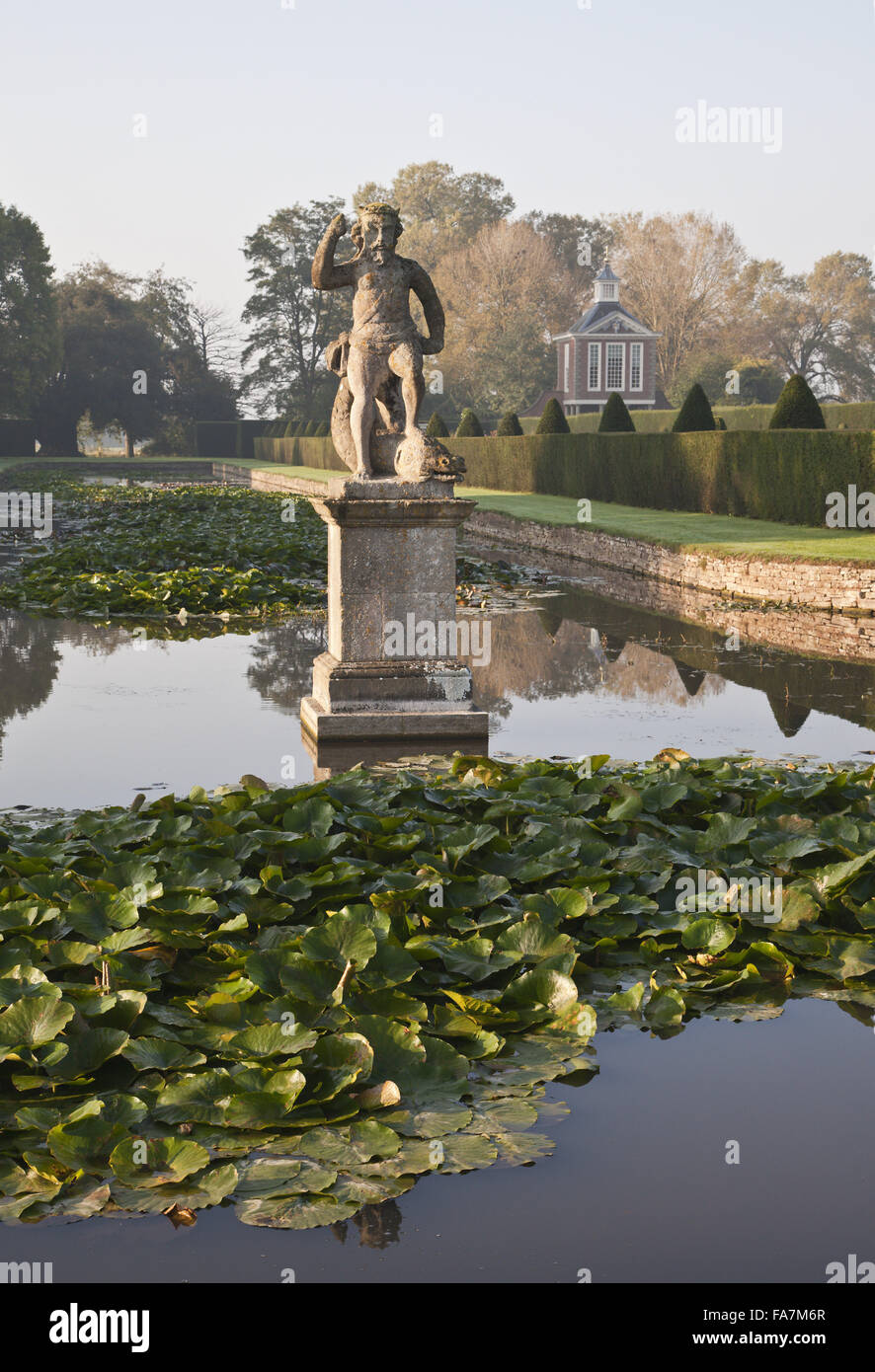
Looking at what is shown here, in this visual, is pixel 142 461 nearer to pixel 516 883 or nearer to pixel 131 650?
pixel 131 650

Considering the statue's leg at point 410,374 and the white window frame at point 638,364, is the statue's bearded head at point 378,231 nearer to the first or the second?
the statue's leg at point 410,374

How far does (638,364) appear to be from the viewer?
6494 centimetres

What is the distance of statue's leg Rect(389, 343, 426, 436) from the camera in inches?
333

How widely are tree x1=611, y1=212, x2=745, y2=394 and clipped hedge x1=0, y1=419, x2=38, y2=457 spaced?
1317 inches

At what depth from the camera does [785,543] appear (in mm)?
17656

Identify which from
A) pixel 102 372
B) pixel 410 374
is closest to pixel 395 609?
pixel 410 374

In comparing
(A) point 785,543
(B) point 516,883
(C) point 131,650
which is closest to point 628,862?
(B) point 516,883

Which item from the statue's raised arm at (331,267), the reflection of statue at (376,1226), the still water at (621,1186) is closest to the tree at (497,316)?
the statue's raised arm at (331,267)

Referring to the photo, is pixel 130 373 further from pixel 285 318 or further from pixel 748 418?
A: pixel 748 418

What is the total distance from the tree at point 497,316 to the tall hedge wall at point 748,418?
13140mm

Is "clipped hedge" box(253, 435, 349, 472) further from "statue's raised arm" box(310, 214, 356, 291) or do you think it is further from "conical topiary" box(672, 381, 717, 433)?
"statue's raised arm" box(310, 214, 356, 291)

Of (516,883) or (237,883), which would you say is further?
(516,883)

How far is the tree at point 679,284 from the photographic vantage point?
69625 millimetres

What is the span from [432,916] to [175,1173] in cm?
169
